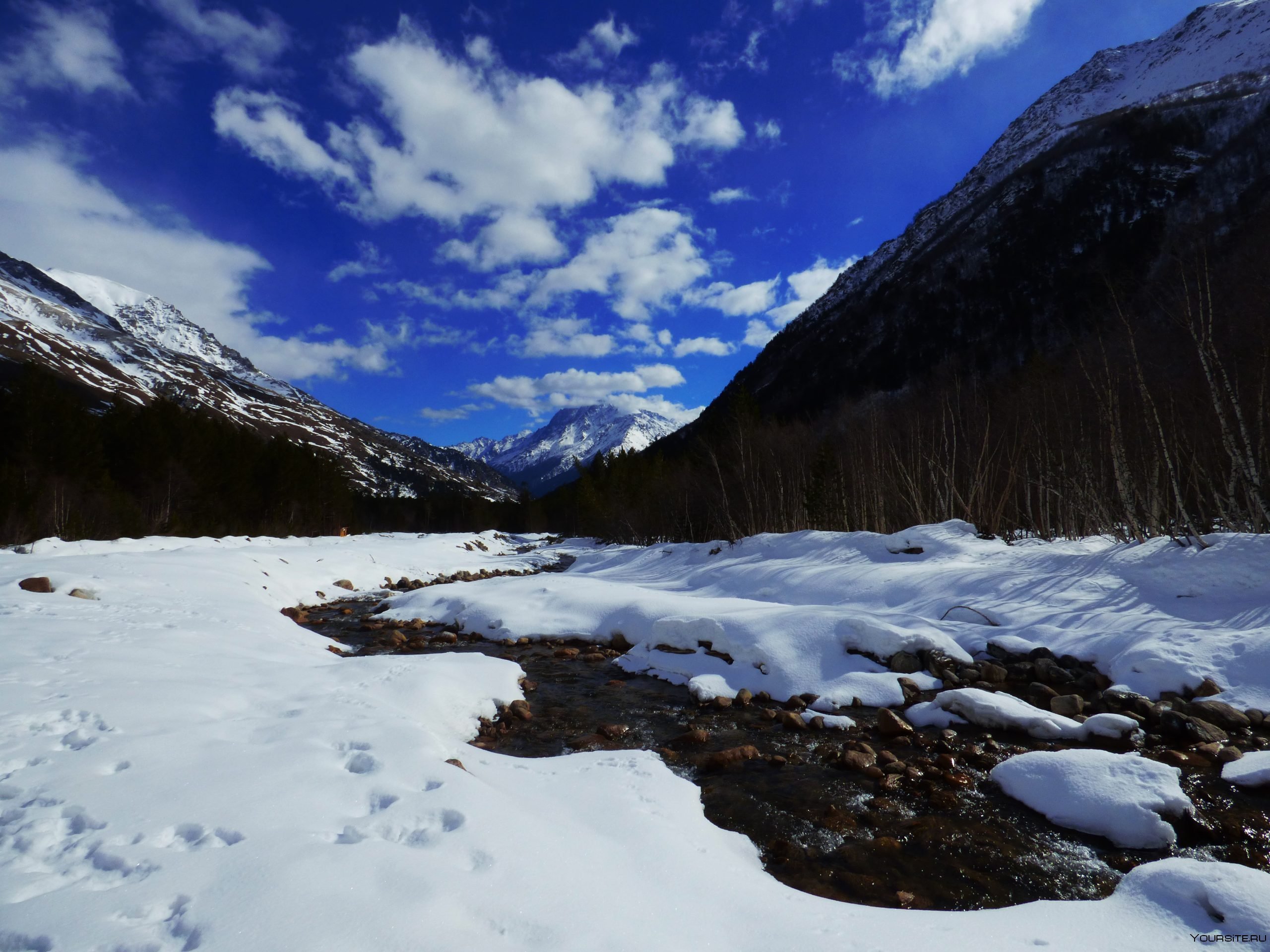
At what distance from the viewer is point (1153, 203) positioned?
61.9 m

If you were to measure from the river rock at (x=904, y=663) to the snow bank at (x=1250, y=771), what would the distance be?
3521 millimetres


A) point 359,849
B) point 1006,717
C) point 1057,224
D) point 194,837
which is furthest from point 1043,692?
point 1057,224

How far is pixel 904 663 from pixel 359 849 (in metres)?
8.06

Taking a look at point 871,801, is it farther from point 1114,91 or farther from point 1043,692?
point 1114,91

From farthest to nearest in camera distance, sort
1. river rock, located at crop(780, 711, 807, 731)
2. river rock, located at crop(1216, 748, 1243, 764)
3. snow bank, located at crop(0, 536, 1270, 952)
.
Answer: river rock, located at crop(780, 711, 807, 731) → river rock, located at crop(1216, 748, 1243, 764) → snow bank, located at crop(0, 536, 1270, 952)

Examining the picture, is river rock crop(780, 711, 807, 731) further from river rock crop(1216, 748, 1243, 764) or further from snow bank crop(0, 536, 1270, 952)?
river rock crop(1216, 748, 1243, 764)

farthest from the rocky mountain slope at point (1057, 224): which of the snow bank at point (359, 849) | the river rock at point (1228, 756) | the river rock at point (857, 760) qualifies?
the snow bank at point (359, 849)

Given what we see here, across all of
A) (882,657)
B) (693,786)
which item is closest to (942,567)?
(882,657)

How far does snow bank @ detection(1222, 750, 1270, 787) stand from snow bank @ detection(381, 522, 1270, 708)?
1842mm

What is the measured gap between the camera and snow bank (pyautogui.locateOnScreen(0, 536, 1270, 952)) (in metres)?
2.40

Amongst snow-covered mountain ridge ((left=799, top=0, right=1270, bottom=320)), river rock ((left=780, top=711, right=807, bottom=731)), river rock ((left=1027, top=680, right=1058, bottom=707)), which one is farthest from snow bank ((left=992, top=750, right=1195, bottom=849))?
snow-covered mountain ridge ((left=799, top=0, right=1270, bottom=320))

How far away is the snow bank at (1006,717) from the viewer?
6.20 m

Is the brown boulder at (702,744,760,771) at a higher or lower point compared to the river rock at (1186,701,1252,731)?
lower

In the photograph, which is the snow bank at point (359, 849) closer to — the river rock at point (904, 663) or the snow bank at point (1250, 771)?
the snow bank at point (1250, 771)
